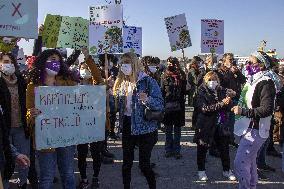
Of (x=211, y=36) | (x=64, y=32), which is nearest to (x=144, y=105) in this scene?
(x=64, y=32)

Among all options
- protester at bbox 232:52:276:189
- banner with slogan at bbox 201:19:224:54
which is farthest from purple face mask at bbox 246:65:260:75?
banner with slogan at bbox 201:19:224:54

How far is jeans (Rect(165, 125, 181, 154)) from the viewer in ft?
28.8

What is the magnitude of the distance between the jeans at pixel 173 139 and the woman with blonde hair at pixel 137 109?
315 cm

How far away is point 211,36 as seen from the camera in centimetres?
1194

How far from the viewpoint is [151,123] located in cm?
554

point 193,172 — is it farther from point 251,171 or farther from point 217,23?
point 217,23

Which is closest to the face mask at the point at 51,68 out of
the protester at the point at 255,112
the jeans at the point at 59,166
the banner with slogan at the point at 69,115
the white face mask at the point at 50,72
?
the white face mask at the point at 50,72

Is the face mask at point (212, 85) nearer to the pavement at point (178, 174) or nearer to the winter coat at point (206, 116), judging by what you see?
the winter coat at point (206, 116)

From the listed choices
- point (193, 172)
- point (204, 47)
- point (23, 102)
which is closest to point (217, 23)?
point (204, 47)

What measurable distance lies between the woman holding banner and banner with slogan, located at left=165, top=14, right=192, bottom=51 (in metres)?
7.59

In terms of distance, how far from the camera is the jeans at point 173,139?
877 centimetres

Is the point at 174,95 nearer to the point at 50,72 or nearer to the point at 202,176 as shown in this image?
the point at 202,176

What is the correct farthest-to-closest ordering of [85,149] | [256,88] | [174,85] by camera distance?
[174,85] < [85,149] < [256,88]

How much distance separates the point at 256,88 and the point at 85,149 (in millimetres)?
2634
